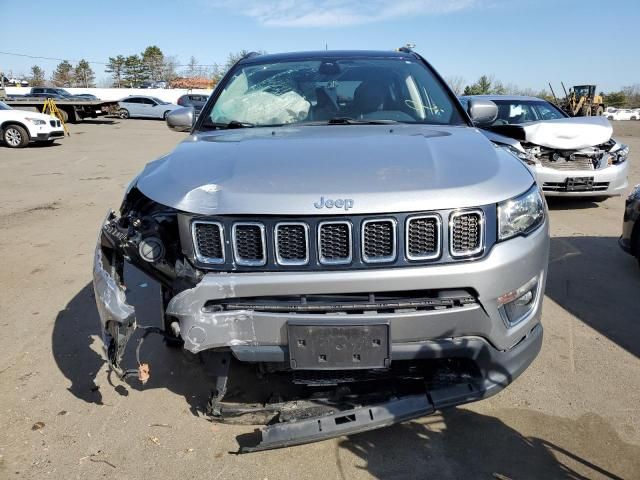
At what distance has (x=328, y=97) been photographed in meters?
3.54

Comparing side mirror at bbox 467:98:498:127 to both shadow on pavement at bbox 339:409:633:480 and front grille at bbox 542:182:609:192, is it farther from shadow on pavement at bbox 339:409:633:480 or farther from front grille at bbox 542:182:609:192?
front grille at bbox 542:182:609:192

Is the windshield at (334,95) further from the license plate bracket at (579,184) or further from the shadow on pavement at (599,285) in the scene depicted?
the license plate bracket at (579,184)

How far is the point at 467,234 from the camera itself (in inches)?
84.0

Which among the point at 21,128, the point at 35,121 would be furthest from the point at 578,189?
the point at 21,128

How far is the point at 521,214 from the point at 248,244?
46.9 inches

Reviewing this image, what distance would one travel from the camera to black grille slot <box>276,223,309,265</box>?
209 centimetres

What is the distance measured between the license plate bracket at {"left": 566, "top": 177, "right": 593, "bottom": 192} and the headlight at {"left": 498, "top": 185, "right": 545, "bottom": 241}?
5.20 m

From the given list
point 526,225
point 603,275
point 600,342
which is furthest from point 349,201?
point 603,275

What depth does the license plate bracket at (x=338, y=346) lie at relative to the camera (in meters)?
2.07

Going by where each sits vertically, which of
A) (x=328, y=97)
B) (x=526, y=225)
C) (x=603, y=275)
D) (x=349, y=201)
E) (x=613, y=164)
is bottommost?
(x=603, y=275)

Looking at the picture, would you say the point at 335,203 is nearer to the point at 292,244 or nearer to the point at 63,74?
the point at 292,244

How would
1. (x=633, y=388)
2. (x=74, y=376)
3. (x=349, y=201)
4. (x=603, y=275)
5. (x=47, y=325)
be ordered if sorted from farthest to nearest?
(x=603, y=275) < (x=47, y=325) < (x=74, y=376) < (x=633, y=388) < (x=349, y=201)

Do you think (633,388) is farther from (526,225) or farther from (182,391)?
(182,391)

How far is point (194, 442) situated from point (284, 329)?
920 millimetres
